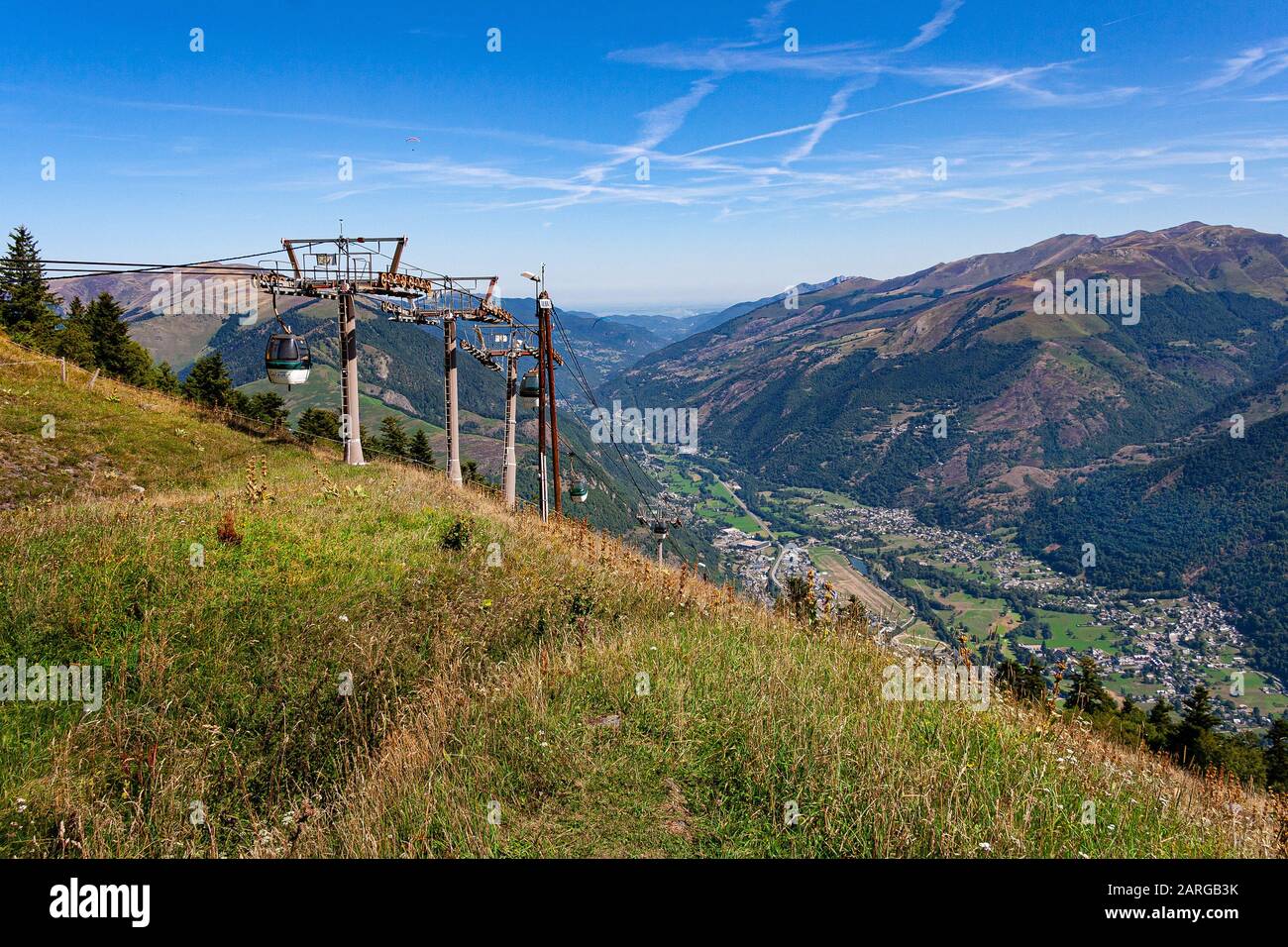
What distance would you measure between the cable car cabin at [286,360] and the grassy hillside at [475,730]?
1000 cm

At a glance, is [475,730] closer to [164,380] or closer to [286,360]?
[286,360]

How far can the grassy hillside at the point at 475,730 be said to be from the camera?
494 centimetres

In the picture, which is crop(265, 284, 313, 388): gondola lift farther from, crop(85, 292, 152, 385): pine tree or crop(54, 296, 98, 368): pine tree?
crop(85, 292, 152, 385): pine tree

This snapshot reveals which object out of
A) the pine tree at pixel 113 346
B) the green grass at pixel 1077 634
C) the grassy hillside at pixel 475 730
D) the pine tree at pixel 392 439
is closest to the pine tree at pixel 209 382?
the pine tree at pixel 113 346

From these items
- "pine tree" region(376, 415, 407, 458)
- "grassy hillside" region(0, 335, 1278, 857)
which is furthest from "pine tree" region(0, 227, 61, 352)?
"grassy hillside" region(0, 335, 1278, 857)

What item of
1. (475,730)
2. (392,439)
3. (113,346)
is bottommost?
(475,730)

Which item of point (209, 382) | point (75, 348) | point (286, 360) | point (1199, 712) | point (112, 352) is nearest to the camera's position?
point (286, 360)

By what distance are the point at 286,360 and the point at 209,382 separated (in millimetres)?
50644

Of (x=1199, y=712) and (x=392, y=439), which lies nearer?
(x=1199, y=712)

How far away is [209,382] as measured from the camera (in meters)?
61.7

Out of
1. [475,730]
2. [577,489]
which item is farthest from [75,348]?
[475,730]

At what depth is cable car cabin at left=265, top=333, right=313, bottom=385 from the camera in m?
20.5

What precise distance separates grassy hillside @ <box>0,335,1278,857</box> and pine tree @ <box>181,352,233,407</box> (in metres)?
54.3

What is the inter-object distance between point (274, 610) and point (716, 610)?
20.2 feet
